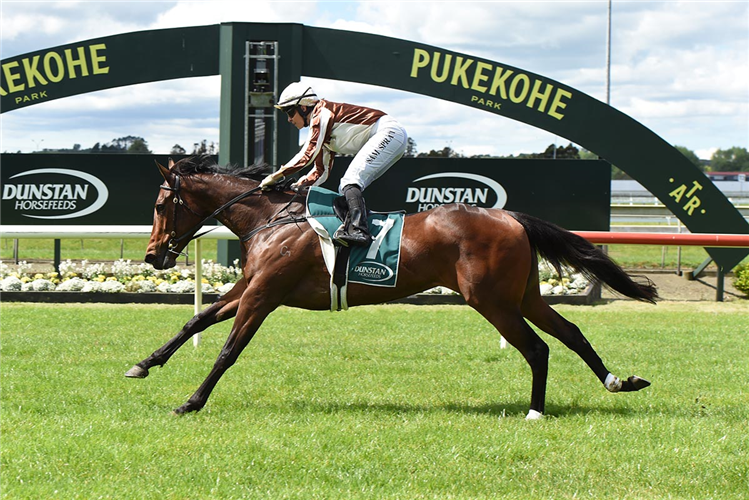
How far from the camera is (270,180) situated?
237 inches

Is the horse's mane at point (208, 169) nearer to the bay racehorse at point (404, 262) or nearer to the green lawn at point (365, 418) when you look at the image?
the bay racehorse at point (404, 262)

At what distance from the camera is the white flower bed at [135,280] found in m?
11.9

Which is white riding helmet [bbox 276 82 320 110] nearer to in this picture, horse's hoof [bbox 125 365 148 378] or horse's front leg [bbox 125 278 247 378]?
horse's front leg [bbox 125 278 247 378]

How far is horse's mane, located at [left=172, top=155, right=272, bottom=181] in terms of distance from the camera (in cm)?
614

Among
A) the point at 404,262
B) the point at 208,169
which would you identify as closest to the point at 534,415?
the point at 404,262

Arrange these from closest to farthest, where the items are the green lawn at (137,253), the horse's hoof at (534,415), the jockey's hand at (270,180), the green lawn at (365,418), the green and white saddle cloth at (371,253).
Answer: the green lawn at (365,418)
the horse's hoof at (534,415)
the green and white saddle cloth at (371,253)
the jockey's hand at (270,180)
the green lawn at (137,253)

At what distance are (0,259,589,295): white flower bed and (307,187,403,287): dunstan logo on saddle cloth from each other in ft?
19.6

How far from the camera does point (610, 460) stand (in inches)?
177

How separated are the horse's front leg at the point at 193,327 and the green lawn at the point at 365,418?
8.9 inches

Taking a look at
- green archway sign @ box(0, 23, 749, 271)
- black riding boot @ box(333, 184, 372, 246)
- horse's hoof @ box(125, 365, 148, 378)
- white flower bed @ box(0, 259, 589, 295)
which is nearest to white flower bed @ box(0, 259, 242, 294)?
white flower bed @ box(0, 259, 589, 295)

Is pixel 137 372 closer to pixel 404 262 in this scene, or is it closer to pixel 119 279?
pixel 404 262

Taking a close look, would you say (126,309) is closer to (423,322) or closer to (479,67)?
(423,322)

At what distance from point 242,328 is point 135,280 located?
23.3ft

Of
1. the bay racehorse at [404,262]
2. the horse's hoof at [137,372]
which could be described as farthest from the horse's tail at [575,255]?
the horse's hoof at [137,372]
